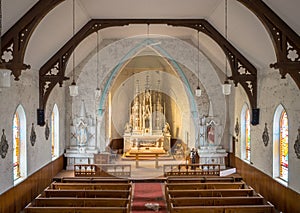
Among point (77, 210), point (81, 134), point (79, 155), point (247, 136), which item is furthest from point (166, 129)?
point (77, 210)

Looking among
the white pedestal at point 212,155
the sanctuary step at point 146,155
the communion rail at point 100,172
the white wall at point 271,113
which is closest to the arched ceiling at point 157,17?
the white wall at point 271,113

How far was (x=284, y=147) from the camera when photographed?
46.3ft

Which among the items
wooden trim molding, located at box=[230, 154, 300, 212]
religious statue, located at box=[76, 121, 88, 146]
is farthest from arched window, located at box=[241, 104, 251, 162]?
religious statue, located at box=[76, 121, 88, 146]

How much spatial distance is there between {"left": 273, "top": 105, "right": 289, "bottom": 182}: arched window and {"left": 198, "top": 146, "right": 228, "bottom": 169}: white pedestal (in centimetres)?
593

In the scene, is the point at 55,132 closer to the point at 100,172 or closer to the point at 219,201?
the point at 100,172

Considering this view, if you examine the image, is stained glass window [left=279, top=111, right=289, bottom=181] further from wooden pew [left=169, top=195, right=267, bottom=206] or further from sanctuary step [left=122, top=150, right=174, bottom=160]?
sanctuary step [left=122, top=150, right=174, bottom=160]

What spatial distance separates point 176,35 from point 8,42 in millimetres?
10334

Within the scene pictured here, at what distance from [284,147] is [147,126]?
12182 mm

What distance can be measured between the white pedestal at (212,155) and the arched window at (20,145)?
894 centimetres

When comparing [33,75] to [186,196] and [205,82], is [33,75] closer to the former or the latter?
[186,196]

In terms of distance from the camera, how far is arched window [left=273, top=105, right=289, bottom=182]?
14.0 meters

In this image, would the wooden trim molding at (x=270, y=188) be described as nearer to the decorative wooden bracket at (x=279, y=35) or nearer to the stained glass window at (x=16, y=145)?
the decorative wooden bracket at (x=279, y=35)

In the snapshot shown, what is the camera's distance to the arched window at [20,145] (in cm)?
1394

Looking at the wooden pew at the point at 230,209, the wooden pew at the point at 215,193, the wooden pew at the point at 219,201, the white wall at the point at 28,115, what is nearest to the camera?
the wooden pew at the point at 230,209
